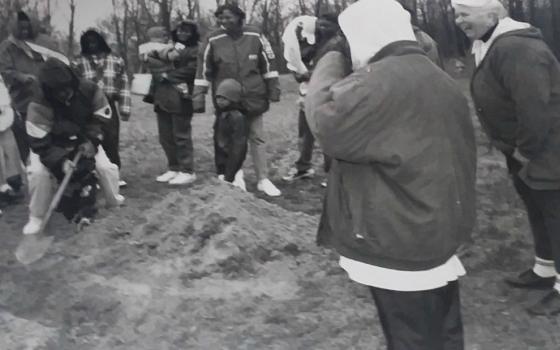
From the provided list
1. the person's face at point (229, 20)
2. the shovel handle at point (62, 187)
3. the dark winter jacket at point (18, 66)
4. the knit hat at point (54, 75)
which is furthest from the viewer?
the dark winter jacket at point (18, 66)

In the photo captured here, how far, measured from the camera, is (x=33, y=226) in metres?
6.01

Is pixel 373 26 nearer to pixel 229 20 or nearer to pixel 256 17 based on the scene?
pixel 229 20

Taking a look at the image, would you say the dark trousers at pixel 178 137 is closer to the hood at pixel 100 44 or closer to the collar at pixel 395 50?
the hood at pixel 100 44

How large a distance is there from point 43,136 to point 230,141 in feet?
4.87

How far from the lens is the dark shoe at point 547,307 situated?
3.90 m

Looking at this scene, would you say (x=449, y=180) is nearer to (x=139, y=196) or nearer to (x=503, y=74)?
(x=503, y=74)

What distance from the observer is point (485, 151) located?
8.32m

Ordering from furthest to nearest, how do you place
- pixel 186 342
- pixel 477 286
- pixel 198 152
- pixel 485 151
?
pixel 198 152 → pixel 485 151 → pixel 477 286 → pixel 186 342

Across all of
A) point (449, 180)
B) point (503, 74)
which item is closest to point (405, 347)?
point (449, 180)

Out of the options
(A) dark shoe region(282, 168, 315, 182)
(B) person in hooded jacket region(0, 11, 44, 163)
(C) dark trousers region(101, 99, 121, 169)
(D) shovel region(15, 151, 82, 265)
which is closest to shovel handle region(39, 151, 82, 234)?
(D) shovel region(15, 151, 82, 265)

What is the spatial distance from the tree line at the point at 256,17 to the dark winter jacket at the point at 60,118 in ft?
5.53

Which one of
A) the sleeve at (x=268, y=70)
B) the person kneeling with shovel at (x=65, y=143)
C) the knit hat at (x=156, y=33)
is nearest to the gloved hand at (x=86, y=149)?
the person kneeling with shovel at (x=65, y=143)

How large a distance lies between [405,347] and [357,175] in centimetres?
62

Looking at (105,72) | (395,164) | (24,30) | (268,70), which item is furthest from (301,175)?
(395,164)
